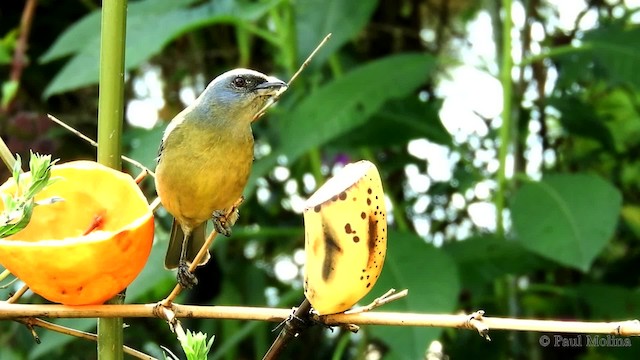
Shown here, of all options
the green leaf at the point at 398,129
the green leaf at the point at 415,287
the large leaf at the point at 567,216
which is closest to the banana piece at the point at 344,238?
the green leaf at the point at 415,287

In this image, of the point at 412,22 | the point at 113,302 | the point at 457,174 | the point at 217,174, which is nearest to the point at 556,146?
the point at 457,174

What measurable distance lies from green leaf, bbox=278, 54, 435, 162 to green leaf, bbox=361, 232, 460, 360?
0.84 feet

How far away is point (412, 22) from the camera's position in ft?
9.14

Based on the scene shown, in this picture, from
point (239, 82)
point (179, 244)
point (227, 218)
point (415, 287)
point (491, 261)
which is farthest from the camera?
point (491, 261)

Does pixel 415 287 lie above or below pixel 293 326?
below

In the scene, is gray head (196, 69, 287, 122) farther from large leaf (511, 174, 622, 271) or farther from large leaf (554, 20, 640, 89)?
large leaf (554, 20, 640, 89)

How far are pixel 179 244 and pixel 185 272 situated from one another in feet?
0.76

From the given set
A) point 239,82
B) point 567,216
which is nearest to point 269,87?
point 239,82

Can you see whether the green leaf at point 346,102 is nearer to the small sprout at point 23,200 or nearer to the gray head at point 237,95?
the gray head at point 237,95

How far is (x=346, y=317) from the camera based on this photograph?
589mm

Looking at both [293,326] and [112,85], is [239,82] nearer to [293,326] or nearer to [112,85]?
[112,85]

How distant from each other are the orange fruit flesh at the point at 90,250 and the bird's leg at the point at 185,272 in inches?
2.2

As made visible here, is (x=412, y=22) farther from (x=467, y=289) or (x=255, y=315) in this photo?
(x=255, y=315)

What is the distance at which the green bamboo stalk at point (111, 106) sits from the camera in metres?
0.68
